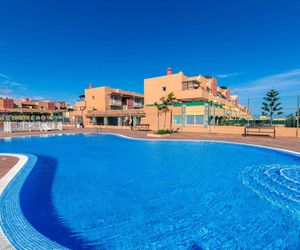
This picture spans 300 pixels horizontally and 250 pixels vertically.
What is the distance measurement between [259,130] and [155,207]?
1674cm

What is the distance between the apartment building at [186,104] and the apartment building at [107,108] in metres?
3.76

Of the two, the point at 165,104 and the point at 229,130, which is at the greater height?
Result: the point at 165,104

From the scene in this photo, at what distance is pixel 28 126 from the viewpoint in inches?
963

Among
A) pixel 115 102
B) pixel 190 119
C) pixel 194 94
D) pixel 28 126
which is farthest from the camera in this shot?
pixel 115 102

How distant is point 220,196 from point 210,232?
1.90m

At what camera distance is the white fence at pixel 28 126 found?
2333 centimetres

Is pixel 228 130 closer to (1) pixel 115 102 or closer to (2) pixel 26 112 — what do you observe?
(1) pixel 115 102

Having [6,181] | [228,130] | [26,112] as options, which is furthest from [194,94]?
[26,112]

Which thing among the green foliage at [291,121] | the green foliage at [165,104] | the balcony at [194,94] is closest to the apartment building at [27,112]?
the green foliage at [165,104]

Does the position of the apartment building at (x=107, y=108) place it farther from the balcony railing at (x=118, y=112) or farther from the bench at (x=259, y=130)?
the bench at (x=259, y=130)

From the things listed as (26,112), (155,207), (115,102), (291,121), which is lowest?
(155,207)

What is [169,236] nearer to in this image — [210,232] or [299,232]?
[210,232]

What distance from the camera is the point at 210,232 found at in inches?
144

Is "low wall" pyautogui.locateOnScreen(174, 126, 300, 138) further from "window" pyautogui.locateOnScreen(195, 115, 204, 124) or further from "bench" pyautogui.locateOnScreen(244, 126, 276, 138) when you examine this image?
"window" pyautogui.locateOnScreen(195, 115, 204, 124)
